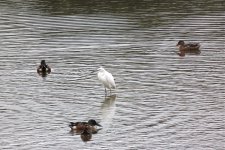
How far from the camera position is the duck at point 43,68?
3562cm

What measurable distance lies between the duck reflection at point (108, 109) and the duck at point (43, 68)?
502 cm

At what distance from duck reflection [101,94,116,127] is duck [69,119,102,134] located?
1165 millimetres

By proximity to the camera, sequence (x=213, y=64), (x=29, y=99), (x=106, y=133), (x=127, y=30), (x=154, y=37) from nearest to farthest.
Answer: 1. (x=106, y=133)
2. (x=29, y=99)
3. (x=213, y=64)
4. (x=154, y=37)
5. (x=127, y=30)

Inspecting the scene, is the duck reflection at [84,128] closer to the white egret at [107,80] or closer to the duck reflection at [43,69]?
the white egret at [107,80]

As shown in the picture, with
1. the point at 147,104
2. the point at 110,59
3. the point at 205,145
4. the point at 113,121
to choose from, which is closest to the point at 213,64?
the point at 110,59

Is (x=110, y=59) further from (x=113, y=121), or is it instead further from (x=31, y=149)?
(x=31, y=149)

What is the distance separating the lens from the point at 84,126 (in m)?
25.9

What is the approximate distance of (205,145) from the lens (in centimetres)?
2419

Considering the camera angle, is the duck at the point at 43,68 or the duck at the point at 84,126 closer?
the duck at the point at 84,126

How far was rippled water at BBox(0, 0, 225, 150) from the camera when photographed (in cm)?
2572

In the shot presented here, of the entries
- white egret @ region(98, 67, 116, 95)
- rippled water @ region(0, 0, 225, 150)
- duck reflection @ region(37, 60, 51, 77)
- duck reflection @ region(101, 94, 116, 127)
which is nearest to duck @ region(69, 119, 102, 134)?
rippled water @ region(0, 0, 225, 150)

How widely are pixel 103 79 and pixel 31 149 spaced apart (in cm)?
824

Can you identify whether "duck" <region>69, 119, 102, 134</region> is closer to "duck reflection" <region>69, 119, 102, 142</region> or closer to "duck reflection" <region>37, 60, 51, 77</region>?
"duck reflection" <region>69, 119, 102, 142</region>

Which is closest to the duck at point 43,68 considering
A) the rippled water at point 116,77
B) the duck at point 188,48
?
the rippled water at point 116,77
